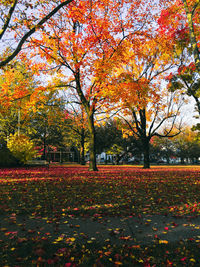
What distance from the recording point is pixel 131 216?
490cm

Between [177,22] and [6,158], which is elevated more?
[177,22]

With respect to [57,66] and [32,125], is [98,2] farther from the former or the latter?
[32,125]

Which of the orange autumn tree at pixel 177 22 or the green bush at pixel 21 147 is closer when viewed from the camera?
the orange autumn tree at pixel 177 22

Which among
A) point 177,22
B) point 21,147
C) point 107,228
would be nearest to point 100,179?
point 107,228

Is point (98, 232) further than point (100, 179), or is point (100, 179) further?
point (100, 179)

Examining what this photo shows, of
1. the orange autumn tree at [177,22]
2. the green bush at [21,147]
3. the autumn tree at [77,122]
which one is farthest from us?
the autumn tree at [77,122]

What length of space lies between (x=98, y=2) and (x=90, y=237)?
56.2 ft

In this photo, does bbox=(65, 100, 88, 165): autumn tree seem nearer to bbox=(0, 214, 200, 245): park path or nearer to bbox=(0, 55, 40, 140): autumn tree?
bbox=(0, 55, 40, 140): autumn tree

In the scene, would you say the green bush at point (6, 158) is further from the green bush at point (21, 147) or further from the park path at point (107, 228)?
the park path at point (107, 228)

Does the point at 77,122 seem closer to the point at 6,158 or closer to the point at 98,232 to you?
the point at 6,158

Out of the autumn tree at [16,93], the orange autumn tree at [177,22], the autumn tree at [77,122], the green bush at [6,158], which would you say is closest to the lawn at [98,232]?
the autumn tree at [16,93]

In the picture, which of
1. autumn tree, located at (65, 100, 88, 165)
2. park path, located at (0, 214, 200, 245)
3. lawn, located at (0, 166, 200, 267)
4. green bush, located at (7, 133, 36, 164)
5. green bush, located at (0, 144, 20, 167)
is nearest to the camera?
lawn, located at (0, 166, 200, 267)

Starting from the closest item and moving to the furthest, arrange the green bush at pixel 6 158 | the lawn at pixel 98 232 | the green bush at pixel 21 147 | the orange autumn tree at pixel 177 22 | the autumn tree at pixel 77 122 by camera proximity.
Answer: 1. the lawn at pixel 98 232
2. the orange autumn tree at pixel 177 22
3. the green bush at pixel 21 147
4. the green bush at pixel 6 158
5. the autumn tree at pixel 77 122

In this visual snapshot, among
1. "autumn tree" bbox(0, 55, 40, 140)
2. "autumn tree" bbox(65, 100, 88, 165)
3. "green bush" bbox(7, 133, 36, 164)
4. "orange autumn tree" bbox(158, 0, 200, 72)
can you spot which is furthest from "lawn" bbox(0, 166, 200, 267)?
"autumn tree" bbox(65, 100, 88, 165)
